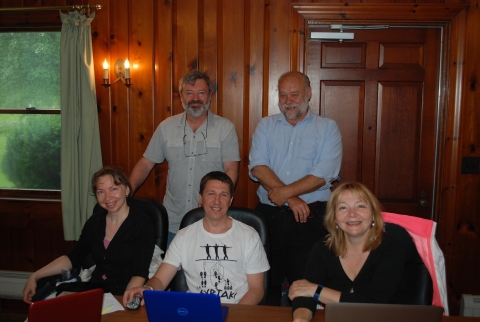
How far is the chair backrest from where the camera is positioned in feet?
7.54

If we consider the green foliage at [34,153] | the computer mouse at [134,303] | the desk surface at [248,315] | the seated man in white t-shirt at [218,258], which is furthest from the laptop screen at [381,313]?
the green foliage at [34,153]

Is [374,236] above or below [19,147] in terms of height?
below

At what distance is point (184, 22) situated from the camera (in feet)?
10.4

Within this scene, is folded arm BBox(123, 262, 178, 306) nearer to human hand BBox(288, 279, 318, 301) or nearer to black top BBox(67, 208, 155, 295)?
black top BBox(67, 208, 155, 295)

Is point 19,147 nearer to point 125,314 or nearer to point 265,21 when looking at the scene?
point 265,21

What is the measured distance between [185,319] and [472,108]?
2.66 meters

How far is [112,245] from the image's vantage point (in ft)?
6.97

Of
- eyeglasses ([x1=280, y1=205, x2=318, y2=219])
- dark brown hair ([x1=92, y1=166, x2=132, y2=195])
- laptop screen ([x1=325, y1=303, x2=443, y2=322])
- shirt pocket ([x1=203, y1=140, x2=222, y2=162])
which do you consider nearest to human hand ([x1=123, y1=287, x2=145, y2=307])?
dark brown hair ([x1=92, y1=166, x2=132, y2=195])

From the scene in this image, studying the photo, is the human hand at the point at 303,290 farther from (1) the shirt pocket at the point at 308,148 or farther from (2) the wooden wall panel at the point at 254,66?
(2) the wooden wall panel at the point at 254,66

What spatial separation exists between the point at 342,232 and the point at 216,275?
0.61 metres

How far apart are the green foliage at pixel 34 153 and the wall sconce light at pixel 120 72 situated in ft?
2.12

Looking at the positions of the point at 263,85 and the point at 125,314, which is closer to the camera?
the point at 125,314

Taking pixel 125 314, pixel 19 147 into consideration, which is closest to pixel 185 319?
pixel 125 314

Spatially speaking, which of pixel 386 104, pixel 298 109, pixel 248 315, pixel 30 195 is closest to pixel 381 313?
pixel 248 315
